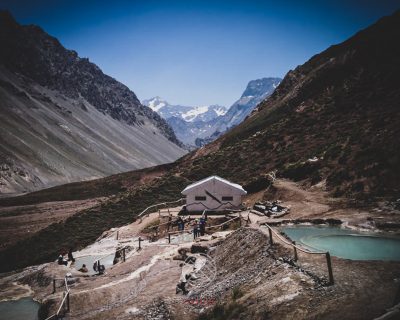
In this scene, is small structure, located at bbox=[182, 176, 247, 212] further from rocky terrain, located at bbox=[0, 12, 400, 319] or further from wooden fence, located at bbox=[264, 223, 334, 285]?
wooden fence, located at bbox=[264, 223, 334, 285]

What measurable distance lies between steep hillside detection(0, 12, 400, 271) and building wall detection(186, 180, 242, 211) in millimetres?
7251

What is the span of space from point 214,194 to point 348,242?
21899 mm

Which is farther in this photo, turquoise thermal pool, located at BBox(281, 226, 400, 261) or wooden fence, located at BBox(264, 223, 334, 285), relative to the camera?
turquoise thermal pool, located at BBox(281, 226, 400, 261)

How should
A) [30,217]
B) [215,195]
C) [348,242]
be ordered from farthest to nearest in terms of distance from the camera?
[30,217], [215,195], [348,242]

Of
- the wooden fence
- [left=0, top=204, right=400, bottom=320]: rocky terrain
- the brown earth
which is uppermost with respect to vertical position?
the wooden fence

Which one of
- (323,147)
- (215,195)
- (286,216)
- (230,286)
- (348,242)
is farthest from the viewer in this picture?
(323,147)

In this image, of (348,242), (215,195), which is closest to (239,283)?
(348,242)

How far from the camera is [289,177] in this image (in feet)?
158

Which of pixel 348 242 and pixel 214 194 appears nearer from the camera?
pixel 348 242

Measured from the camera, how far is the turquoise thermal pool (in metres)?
20.1

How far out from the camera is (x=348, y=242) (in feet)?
76.7

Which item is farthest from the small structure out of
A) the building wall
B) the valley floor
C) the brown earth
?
the brown earth

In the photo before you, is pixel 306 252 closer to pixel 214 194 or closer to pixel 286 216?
pixel 286 216

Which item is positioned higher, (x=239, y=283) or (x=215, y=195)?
(x=215, y=195)
